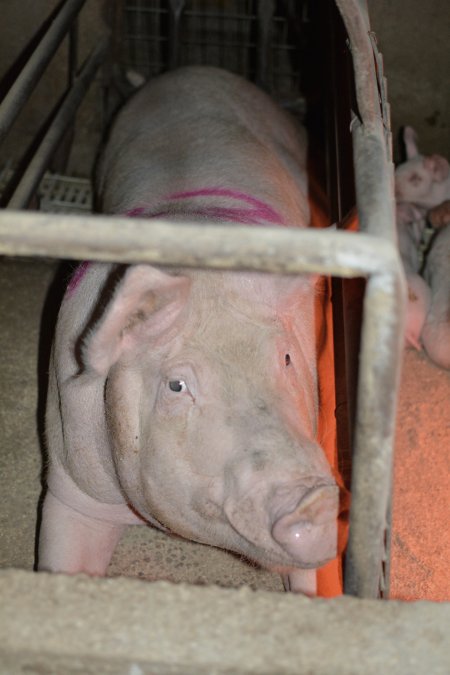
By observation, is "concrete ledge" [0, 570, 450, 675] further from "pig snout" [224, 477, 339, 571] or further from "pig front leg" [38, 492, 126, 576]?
"pig front leg" [38, 492, 126, 576]

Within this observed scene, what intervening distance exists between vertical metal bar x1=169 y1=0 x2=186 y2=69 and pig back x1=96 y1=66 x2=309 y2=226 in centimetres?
68

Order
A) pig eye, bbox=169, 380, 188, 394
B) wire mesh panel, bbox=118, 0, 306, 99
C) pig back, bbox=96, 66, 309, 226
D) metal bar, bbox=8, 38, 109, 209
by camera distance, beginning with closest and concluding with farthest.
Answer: pig eye, bbox=169, 380, 188, 394, pig back, bbox=96, 66, 309, 226, metal bar, bbox=8, 38, 109, 209, wire mesh panel, bbox=118, 0, 306, 99

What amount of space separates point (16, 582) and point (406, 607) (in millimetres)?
818

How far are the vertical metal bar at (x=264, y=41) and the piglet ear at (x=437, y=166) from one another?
1.07 m

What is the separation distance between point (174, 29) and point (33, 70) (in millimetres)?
1795

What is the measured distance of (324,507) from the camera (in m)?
1.92

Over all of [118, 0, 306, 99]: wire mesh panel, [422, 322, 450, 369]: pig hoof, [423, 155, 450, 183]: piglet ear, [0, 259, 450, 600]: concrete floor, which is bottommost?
[0, 259, 450, 600]: concrete floor

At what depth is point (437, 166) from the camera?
470 cm

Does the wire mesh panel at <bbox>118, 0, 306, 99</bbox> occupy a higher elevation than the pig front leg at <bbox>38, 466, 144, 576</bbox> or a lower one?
higher

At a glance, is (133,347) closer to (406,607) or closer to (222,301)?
(222,301)

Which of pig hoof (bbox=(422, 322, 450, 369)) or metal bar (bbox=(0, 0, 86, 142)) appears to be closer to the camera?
metal bar (bbox=(0, 0, 86, 142))

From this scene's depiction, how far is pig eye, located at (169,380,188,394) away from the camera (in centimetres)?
218

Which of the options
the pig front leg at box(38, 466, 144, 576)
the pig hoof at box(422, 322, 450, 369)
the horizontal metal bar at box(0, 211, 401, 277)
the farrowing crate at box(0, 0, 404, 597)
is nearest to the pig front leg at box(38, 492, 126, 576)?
the pig front leg at box(38, 466, 144, 576)

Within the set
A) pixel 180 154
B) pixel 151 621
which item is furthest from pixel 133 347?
pixel 180 154
